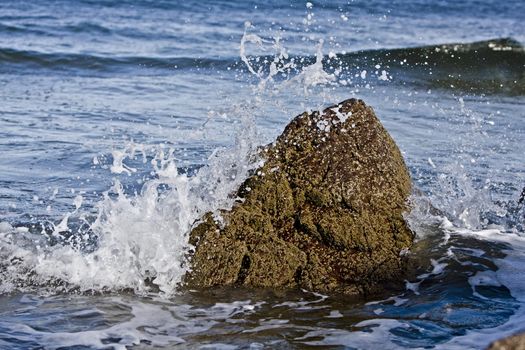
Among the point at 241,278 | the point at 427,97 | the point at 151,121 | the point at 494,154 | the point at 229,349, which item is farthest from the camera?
the point at 427,97

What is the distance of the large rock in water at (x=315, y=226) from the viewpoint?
5004mm

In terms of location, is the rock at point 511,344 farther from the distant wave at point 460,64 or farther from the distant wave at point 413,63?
the distant wave at point 460,64

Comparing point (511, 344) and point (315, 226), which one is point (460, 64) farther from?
point (511, 344)

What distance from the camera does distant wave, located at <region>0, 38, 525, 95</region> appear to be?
43.0 feet

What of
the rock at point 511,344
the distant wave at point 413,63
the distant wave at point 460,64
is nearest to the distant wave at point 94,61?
the distant wave at point 413,63

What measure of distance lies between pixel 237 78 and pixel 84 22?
192 inches

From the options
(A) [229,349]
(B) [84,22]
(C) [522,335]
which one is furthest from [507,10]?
(C) [522,335]

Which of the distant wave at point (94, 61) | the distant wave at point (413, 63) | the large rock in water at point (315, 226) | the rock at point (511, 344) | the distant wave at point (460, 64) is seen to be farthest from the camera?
the distant wave at point (460, 64)

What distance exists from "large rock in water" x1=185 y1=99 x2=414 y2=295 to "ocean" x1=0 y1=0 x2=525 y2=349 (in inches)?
4.2

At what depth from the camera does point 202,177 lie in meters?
5.35

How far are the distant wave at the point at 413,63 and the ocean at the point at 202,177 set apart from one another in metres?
0.05

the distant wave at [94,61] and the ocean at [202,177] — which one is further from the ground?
the distant wave at [94,61]

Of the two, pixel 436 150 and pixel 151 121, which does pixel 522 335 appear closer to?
pixel 436 150

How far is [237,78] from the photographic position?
1245cm
